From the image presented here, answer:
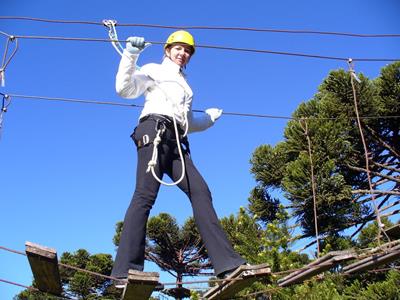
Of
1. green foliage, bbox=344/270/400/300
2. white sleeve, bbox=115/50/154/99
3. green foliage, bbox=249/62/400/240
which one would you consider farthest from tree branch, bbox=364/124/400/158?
white sleeve, bbox=115/50/154/99

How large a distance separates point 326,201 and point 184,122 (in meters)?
4.60

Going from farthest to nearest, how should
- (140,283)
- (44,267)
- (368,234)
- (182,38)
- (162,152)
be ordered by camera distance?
(368,234) < (182,38) < (162,152) < (44,267) < (140,283)

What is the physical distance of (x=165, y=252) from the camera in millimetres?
10836

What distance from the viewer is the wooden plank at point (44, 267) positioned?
100 inches

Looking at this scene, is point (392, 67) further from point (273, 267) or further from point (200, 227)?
point (200, 227)

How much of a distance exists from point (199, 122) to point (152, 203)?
0.81 m

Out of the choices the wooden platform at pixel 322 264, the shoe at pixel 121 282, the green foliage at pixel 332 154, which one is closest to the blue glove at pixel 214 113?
the wooden platform at pixel 322 264

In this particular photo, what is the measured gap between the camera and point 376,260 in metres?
3.32

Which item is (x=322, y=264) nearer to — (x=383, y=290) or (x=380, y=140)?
(x=383, y=290)

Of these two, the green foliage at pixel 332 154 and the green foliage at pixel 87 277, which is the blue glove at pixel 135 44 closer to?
the green foliage at pixel 332 154

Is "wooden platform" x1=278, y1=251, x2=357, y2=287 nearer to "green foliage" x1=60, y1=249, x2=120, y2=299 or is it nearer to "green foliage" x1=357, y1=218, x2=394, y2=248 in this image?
"green foliage" x1=357, y1=218, x2=394, y2=248

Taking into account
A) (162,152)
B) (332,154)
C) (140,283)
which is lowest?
(140,283)

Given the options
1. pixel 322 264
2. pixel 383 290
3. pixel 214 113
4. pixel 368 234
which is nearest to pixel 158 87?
pixel 214 113

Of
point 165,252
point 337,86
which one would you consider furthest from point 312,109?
point 165,252
